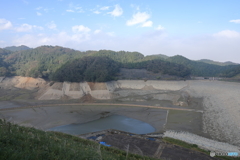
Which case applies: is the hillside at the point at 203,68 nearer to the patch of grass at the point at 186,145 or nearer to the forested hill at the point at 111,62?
the forested hill at the point at 111,62

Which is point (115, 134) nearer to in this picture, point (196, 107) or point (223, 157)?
point (223, 157)

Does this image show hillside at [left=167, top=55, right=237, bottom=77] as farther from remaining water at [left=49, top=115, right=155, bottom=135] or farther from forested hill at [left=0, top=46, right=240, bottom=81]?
remaining water at [left=49, top=115, right=155, bottom=135]

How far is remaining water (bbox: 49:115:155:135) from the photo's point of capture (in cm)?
2567

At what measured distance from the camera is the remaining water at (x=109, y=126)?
25.7 metres

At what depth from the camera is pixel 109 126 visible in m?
27.6

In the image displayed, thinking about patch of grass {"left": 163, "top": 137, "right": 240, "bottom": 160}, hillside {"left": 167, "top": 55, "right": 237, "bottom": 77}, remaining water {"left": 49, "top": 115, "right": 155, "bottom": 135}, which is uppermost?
hillside {"left": 167, "top": 55, "right": 237, "bottom": 77}


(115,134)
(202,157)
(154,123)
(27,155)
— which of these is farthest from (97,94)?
(27,155)

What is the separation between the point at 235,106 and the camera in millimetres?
30125

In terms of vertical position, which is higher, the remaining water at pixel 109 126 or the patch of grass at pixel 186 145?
the patch of grass at pixel 186 145

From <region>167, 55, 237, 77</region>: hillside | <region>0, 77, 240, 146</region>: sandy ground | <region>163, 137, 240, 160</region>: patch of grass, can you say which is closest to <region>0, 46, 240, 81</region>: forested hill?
<region>167, 55, 237, 77</region>: hillside

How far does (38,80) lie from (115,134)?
4688 centimetres

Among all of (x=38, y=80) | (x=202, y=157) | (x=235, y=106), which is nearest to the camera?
(x=202, y=157)

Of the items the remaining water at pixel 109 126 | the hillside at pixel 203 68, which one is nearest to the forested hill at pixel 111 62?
the hillside at pixel 203 68

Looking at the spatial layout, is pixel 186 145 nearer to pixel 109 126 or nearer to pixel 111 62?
pixel 109 126
